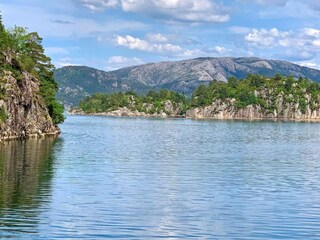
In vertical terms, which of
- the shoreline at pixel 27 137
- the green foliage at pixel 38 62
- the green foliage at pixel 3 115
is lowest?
the shoreline at pixel 27 137

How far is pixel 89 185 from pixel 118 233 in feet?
58.1

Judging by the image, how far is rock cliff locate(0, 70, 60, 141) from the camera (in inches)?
3612

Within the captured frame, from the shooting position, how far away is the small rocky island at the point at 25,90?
307ft

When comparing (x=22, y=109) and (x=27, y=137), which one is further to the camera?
(x=27, y=137)

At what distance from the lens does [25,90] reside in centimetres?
10412

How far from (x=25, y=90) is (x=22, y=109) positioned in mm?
4453

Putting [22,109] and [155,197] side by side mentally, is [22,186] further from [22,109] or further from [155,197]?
[22,109]

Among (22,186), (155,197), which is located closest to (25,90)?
(22,186)

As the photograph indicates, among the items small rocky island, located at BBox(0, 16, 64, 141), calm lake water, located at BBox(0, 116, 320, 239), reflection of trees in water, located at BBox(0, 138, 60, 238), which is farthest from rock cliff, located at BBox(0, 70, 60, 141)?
calm lake water, located at BBox(0, 116, 320, 239)

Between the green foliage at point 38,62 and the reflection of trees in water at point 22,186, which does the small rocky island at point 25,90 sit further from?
the reflection of trees in water at point 22,186

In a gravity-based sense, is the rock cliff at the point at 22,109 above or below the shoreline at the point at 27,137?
above

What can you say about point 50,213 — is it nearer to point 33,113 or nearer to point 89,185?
point 89,185

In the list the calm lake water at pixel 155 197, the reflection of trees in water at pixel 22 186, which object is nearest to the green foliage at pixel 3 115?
the reflection of trees in water at pixel 22 186

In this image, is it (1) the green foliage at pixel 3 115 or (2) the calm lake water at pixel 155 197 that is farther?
(1) the green foliage at pixel 3 115
